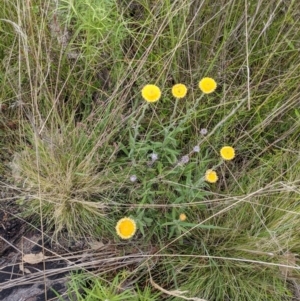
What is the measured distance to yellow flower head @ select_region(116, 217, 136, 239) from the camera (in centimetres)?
115

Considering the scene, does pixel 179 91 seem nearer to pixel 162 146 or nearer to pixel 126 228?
pixel 162 146

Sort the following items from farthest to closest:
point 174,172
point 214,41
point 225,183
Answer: point 214,41
point 225,183
point 174,172

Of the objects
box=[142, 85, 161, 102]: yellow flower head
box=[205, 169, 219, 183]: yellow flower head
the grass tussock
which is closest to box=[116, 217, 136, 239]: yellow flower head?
the grass tussock

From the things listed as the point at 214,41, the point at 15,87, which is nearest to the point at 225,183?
the point at 214,41

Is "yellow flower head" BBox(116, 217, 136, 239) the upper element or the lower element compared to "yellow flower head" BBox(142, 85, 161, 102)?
lower

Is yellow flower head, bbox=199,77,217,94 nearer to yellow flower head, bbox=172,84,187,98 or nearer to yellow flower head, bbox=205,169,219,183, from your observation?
yellow flower head, bbox=172,84,187,98

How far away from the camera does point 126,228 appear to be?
1.16 meters

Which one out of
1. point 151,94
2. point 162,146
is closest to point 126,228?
point 162,146

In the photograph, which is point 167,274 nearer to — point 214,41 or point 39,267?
point 39,267

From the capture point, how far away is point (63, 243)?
133 cm

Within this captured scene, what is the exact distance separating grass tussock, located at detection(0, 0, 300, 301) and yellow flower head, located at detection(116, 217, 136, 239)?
2.3 inches

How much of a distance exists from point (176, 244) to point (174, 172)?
25 centimetres

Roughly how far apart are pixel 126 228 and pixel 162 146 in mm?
282

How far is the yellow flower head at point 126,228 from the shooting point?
1.15 m
